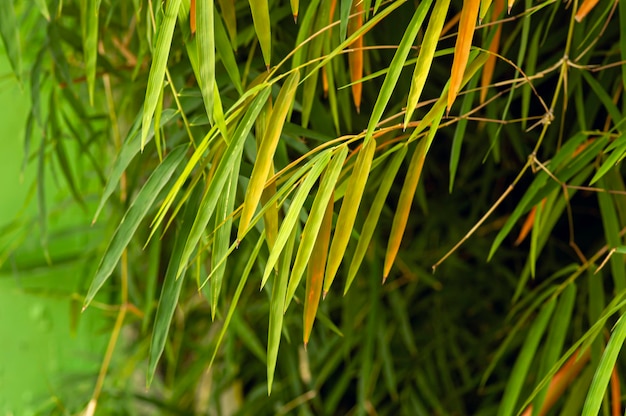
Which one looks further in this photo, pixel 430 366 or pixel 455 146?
pixel 430 366

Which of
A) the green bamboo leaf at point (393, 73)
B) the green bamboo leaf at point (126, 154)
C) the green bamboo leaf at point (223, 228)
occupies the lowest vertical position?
the green bamboo leaf at point (223, 228)

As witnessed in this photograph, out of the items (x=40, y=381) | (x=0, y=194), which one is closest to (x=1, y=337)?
(x=40, y=381)

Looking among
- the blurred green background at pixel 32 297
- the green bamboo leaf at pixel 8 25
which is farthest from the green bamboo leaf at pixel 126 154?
the blurred green background at pixel 32 297

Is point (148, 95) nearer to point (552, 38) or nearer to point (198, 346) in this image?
point (552, 38)

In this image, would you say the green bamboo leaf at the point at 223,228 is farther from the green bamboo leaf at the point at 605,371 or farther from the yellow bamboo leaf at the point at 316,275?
the green bamboo leaf at the point at 605,371

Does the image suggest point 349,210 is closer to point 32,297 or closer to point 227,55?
point 227,55

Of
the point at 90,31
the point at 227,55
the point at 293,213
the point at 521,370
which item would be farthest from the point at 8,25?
the point at 521,370
